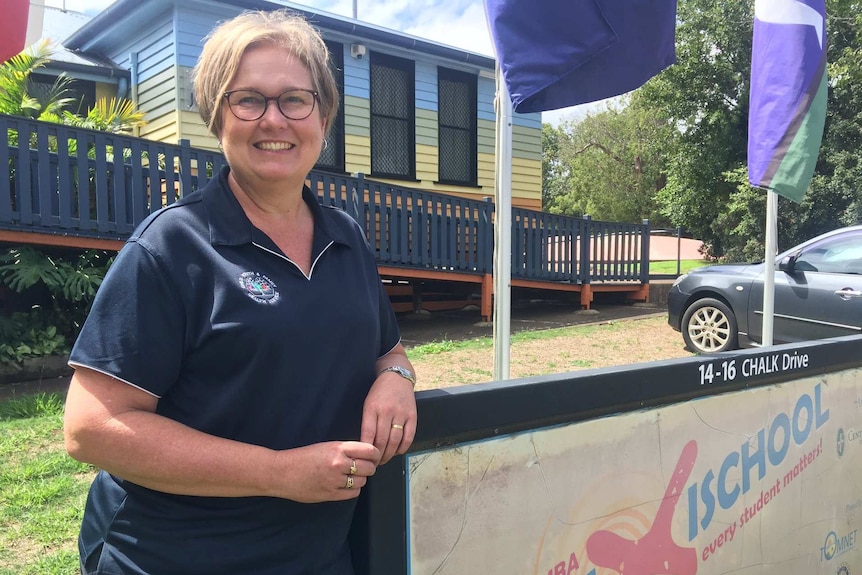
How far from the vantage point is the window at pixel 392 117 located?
1182cm

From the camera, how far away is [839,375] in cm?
294

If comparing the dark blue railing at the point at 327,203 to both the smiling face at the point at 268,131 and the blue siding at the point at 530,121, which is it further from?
the smiling face at the point at 268,131

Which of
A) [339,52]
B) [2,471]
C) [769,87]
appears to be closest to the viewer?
[2,471]

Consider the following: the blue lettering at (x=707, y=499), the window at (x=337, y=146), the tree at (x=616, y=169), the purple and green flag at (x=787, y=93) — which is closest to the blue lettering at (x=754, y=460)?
the blue lettering at (x=707, y=499)

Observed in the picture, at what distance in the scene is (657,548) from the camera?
7.05 feet

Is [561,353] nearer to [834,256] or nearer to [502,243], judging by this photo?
[834,256]

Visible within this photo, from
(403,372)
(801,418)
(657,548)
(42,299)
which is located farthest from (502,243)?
(42,299)

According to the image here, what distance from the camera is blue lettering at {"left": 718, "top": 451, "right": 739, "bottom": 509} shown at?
2.38 meters

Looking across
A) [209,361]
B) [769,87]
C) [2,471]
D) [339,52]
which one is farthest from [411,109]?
[209,361]

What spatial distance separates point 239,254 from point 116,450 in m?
0.43

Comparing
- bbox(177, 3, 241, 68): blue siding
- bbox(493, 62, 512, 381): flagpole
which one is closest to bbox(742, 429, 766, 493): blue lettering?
bbox(493, 62, 512, 381): flagpole

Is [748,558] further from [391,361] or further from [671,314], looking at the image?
[671,314]

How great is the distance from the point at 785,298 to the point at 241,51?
700 centimetres

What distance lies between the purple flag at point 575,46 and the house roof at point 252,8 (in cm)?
743
